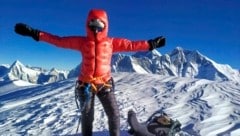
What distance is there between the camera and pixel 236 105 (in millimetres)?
27812

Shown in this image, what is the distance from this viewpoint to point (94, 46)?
8.30 metres

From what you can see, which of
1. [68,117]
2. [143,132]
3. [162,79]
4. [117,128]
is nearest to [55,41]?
[117,128]

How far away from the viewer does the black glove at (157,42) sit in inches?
334

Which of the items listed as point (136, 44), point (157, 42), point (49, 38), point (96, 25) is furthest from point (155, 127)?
point (49, 38)

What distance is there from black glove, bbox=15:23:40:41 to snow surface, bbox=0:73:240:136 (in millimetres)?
12466

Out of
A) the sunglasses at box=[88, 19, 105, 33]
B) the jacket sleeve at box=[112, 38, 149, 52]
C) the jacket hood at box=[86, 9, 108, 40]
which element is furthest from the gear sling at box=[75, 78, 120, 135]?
the sunglasses at box=[88, 19, 105, 33]

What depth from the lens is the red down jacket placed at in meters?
8.27

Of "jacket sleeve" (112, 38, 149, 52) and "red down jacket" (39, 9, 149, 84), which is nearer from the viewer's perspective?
"red down jacket" (39, 9, 149, 84)

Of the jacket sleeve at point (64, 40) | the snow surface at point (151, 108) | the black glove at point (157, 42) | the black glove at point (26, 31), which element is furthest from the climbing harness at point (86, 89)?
the snow surface at point (151, 108)

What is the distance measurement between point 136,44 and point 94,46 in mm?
818

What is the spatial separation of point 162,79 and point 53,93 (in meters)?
10.9

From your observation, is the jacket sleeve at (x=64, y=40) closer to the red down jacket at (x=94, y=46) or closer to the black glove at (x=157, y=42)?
the red down jacket at (x=94, y=46)

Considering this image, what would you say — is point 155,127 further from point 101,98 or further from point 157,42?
point 157,42

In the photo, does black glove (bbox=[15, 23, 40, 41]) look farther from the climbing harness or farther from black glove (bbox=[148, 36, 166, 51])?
black glove (bbox=[148, 36, 166, 51])
